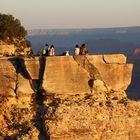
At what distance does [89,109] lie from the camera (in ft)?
62.5

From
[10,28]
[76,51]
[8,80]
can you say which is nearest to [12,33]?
[10,28]

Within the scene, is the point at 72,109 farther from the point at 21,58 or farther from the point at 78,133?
the point at 21,58

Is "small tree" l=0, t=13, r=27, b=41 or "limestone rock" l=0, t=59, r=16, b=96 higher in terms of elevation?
"small tree" l=0, t=13, r=27, b=41

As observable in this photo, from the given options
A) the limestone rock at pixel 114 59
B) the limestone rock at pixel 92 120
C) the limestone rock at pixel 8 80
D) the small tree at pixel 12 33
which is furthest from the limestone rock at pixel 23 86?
the small tree at pixel 12 33

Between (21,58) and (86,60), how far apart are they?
1.88 m

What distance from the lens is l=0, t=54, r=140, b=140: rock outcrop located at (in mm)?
18797

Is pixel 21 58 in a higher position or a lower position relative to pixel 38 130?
higher

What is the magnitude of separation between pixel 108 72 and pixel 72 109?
5.41 ft

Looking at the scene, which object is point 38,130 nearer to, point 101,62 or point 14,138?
point 14,138

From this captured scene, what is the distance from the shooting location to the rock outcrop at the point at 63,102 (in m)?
18.8

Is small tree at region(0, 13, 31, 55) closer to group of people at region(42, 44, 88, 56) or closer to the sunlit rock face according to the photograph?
the sunlit rock face

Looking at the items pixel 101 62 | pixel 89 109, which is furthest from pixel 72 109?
pixel 101 62

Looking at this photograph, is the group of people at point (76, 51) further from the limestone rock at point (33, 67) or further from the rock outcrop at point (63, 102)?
the limestone rock at point (33, 67)

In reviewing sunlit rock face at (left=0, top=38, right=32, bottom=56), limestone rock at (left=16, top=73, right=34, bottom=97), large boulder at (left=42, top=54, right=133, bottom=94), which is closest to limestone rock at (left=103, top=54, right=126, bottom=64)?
large boulder at (left=42, top=54, right=133, bottom=94)
